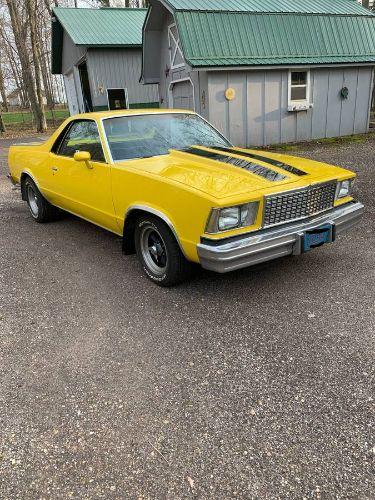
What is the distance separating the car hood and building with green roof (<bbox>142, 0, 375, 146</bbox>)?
7.73 m

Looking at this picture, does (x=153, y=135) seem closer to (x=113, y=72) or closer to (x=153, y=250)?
(x=153, y=250)

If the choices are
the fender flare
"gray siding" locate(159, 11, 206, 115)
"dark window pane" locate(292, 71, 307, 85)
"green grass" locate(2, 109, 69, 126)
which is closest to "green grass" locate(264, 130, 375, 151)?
"dark window pane" locate(292, 71, 307, 85)

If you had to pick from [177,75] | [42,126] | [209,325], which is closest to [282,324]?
[209,325]

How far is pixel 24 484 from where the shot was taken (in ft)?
6.63

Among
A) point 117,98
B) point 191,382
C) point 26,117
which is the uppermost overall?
point 117,98

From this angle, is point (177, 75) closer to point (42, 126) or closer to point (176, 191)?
point (176, 191)

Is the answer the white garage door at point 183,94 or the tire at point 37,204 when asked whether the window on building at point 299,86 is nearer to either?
the white garage door at point 183,94

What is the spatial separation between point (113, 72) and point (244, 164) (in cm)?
1777

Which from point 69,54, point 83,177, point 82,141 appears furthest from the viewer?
point 69,54

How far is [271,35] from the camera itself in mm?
12195

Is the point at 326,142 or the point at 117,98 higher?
the point at 117,98

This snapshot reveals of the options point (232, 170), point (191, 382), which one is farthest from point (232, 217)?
point (191, 382)

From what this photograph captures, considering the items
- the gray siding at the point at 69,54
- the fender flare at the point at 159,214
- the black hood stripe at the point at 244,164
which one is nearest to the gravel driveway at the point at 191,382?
the fender flare at the point at 159,214

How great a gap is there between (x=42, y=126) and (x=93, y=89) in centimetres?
663
